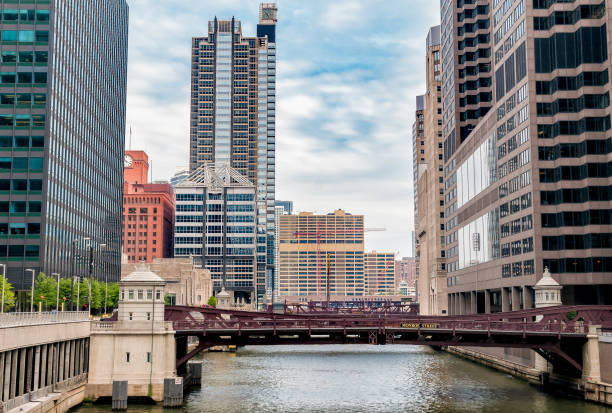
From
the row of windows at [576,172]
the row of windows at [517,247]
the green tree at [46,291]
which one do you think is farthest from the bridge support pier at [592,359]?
the green tree at [46,291]

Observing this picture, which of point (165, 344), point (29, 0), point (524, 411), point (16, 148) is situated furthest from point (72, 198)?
point (524, 411)

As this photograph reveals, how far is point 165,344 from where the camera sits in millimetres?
65625

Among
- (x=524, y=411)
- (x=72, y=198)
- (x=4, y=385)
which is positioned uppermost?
(x=72, y=198)

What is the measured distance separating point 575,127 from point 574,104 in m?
3.21

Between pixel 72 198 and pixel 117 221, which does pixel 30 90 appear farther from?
pixel 117 221

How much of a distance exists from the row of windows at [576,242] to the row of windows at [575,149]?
36.4ft

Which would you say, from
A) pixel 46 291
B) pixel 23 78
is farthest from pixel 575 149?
pixel 23 78

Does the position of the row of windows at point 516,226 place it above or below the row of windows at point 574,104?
below

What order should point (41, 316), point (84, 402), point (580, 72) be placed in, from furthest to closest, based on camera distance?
1. point (580, 72)
2. point (84, 402)
3. point (41, 316)

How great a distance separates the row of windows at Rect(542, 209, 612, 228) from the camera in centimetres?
9550

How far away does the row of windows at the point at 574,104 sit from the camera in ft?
316

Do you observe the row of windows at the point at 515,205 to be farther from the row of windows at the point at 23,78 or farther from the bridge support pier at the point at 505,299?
the row of windows at the point at 23,78

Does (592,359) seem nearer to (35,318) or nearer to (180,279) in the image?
(35,318)

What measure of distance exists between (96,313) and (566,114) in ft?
279
